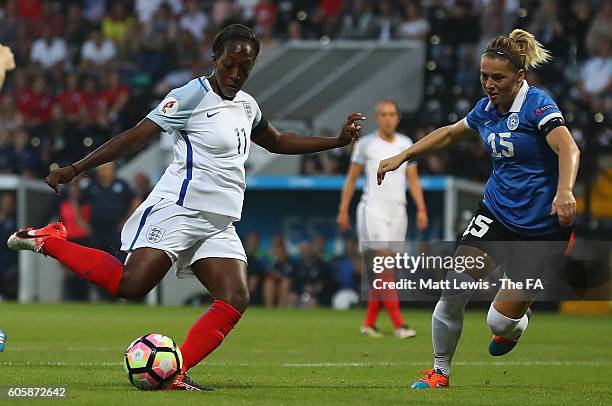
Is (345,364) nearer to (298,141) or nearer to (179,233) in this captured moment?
(298,141)

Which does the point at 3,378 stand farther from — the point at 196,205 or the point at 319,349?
the point at 319,349

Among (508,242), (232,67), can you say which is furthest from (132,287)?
(508,242)

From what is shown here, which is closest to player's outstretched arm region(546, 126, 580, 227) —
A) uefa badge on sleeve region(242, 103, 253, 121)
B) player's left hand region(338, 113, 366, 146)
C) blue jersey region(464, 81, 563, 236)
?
blue jersey region(464, 81, 563, 236)

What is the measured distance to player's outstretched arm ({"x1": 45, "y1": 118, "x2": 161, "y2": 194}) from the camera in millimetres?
7516

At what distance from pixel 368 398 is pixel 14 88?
20585mm

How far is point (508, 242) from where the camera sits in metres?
8.02

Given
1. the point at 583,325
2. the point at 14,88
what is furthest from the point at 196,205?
the point at 14,88

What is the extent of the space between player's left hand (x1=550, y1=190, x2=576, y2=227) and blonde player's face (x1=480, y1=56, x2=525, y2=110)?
0.82m

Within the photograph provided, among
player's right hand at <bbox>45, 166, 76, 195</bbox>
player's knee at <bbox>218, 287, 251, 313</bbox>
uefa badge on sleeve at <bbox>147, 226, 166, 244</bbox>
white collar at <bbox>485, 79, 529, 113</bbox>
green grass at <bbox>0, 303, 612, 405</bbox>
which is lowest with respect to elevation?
green grass at <bbox>0, 303, 612, 405</bbox>

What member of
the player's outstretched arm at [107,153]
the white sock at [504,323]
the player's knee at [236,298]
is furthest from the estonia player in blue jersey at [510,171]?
the player's outstretched arm at [107,153]

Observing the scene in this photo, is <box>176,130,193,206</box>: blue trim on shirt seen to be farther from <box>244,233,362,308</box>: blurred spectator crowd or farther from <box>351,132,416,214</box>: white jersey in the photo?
<box>244,233,362,308</box>: blurred spectator crowd

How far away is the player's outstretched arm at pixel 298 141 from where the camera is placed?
8.21 meters

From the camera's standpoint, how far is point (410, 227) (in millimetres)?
21281

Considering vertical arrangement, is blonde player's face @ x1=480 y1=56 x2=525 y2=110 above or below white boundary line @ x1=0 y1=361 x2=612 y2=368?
above
